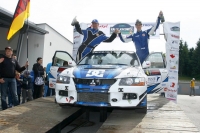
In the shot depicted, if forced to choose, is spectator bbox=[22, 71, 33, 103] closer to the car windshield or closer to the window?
the window

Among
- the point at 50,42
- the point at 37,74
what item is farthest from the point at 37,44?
the point at 37,74

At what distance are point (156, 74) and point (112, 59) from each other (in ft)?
5.85

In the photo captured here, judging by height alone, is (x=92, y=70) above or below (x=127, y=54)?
below

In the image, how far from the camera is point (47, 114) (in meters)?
4.23

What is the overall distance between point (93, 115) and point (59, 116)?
1.57 metres

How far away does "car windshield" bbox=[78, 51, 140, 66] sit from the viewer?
4973 millimetres

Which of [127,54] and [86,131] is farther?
[127,54]

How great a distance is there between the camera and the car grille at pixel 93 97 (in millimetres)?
3812

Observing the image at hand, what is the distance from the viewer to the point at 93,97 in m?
3.86

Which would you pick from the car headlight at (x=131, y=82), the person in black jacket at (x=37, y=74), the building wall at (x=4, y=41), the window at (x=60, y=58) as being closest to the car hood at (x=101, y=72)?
the car headlight at (x=131, y=82)

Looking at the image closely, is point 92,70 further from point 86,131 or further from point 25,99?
point 25,99

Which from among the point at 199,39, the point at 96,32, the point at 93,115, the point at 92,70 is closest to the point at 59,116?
the point at 92,70

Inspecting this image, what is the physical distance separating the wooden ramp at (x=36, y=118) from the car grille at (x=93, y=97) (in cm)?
56

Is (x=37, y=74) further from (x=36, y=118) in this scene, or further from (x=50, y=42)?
(x=50, y=42)
